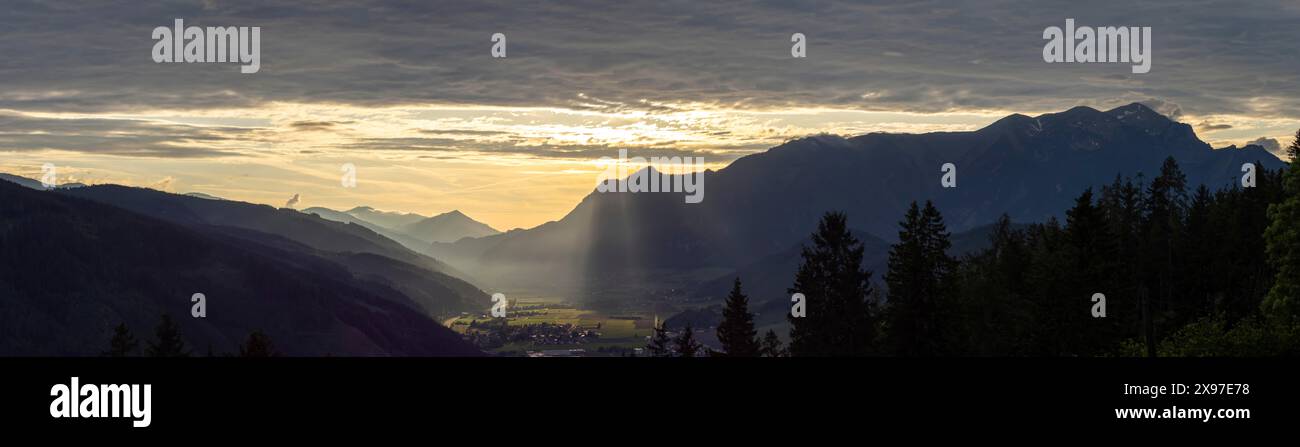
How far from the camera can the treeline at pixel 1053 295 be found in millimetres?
68625

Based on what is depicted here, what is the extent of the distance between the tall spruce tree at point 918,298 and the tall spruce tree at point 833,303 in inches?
170

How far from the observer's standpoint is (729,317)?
91812 mm

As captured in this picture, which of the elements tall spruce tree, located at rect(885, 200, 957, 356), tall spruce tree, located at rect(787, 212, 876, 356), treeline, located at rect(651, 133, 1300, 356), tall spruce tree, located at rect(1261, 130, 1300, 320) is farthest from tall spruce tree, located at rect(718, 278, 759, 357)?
tall spruce tree, located at rect(1261, 130, 1300, 320)

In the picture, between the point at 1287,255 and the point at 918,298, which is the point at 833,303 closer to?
the point at 918,298

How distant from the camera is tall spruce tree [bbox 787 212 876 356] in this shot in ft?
264

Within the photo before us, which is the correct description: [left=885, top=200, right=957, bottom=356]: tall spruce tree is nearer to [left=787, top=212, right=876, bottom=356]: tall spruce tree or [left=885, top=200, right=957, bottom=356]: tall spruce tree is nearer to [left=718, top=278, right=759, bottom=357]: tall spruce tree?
[left=787, top=212, right=876, bottom=356]: tall spruce tree

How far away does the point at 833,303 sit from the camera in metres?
81.2

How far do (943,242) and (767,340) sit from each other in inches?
1060

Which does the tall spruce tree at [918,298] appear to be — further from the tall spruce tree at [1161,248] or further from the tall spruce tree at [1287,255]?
the tall spruce tree at [1161,248]
